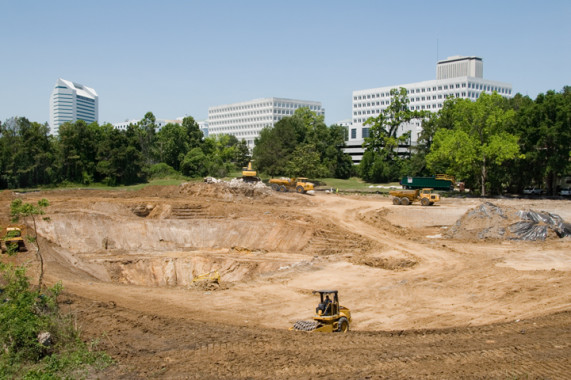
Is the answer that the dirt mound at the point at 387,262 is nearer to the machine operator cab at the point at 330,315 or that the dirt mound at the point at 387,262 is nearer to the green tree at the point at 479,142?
the machine operator cab at the point at 330,315

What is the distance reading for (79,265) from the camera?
1168 inches

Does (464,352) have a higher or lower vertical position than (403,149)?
lower

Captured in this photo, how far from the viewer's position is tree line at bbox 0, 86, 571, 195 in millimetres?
52562

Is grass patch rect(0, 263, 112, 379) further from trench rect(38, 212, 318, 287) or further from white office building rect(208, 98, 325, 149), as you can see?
white office building rect(208, 98, 325, 149)

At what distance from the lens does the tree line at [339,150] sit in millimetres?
52562

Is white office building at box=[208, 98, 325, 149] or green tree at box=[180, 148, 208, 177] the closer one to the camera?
green tree at box=[180, 148, 208, 177]

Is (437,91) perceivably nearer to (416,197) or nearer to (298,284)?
(416,197)

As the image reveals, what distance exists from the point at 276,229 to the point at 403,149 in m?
70.3

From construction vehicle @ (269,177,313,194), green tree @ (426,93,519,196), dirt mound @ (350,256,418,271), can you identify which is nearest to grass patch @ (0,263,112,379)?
dirt mound @ (350,256,418,271)

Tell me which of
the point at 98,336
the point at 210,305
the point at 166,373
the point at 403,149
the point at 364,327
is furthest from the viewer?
the point at 403,149

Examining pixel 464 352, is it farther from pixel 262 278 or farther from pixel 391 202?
pixel 391 202

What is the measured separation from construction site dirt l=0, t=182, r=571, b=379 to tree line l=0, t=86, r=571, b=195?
696cm

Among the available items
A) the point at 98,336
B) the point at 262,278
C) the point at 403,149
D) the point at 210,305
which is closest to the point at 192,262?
the point at 262,278

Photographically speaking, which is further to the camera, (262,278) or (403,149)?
(403,149)
